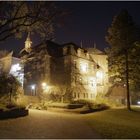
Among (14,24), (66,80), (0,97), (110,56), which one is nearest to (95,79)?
(66,80)

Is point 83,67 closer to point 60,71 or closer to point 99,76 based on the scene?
point 60,71

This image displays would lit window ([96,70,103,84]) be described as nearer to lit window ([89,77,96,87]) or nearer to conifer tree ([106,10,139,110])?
lit window ([89,77,96,87])

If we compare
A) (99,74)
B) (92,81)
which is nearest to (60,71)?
(92,81)

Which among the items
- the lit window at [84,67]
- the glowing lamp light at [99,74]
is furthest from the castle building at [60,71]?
the glowing lamp light at [99,74]

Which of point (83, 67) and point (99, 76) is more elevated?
point (83, 67)

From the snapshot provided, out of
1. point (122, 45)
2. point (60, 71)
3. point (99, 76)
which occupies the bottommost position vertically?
point (99, 76)

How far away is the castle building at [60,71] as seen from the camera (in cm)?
4075

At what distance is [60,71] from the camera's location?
42531mm

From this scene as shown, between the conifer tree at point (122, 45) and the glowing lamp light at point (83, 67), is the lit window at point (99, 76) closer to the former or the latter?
the glowing lamp light at point (83, 67)

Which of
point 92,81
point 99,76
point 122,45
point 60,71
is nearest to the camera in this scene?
point 122,45

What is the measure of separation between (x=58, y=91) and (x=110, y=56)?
11.5 metres

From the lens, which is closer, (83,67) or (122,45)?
(122,45)

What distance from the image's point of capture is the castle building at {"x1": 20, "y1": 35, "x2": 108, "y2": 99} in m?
40.8

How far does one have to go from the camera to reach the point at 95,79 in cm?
4741
